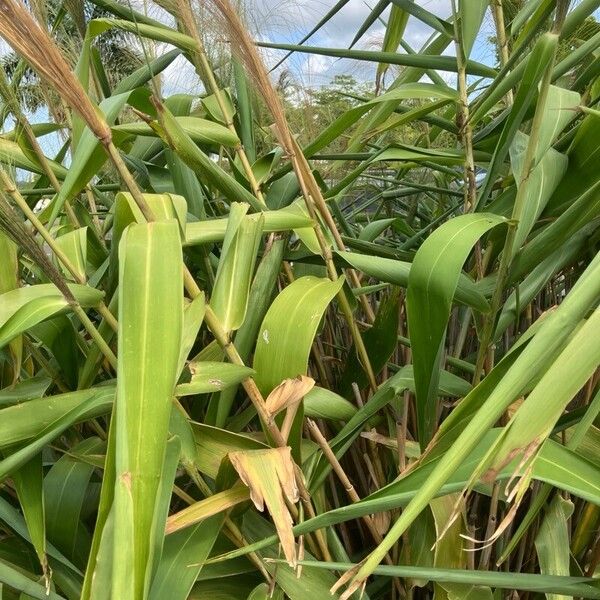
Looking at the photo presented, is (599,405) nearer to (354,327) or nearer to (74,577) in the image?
(354,327)

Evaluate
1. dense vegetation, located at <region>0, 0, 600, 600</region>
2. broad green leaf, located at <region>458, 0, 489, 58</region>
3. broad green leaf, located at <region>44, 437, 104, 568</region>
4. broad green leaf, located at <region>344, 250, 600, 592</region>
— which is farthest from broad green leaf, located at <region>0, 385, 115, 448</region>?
broad green leaf, located at <region>458, 0, 489, 58</region>

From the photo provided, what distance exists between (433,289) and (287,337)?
15 cm

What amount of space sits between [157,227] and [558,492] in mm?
459

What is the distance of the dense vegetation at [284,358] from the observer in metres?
0.43

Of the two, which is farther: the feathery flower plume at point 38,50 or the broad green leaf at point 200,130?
the broad green leaf at point 200,130

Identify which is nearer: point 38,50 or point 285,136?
point 38,50

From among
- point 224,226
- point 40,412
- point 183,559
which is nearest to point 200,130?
point 224,226

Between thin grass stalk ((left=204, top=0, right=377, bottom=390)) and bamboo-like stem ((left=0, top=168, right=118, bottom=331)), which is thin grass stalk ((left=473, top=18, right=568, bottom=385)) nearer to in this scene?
thin grass stalk ((left=204, top=0, right=377, bottom=390))

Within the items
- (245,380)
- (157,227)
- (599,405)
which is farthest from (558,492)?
(157,227)

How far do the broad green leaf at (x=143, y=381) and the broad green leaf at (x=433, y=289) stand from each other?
0.72ft

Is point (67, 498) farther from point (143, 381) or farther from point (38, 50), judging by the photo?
point (38, 50)

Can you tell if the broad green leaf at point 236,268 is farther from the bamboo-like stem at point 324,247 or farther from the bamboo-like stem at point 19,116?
the bamboo-like stem at point 19,116

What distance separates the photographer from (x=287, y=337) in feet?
2.08

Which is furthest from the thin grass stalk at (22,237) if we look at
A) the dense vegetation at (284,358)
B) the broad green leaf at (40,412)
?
the broad green leaf at (40,412)
